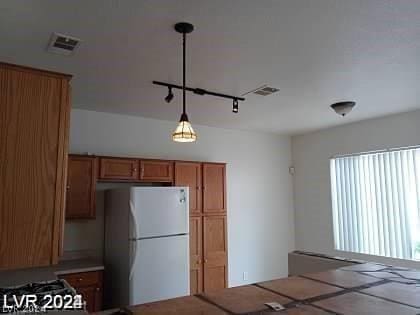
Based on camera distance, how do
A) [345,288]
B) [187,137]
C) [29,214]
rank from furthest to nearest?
[187,137] → [345,288] → [29,214]

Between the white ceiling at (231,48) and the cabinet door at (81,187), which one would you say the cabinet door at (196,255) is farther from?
the white ceiling at (231,48)

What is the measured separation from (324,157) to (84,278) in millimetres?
4028

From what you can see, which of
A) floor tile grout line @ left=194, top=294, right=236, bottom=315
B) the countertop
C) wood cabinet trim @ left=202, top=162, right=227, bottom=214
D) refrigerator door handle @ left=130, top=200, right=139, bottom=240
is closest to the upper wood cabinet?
floor tile grout line @ left=194, top=294, right=236, bottom=315

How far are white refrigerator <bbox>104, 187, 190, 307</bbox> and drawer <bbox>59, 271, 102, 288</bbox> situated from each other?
0.80 ft

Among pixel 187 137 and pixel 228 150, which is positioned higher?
pixel 228 150

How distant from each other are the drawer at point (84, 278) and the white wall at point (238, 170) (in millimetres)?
570

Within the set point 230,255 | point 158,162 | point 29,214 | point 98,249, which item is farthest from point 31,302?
A: point 230,255

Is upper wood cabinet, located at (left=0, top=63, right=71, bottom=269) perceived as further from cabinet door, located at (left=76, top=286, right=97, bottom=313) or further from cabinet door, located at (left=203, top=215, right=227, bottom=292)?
cabinet door, located at (left=203, top=215, right=227, bottom=292)

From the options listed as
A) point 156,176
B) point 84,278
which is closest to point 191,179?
point 156,176

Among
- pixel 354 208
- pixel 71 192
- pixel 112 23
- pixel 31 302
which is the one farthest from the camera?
pixel 354 208

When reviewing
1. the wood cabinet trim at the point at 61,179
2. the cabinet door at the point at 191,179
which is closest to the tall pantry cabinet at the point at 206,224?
the cabinet door at the point at 191,179

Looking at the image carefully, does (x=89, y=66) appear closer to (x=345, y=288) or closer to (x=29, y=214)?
(x=29, y=214)

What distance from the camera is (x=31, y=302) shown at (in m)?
1.83

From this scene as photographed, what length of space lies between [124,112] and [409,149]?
12.4ft
